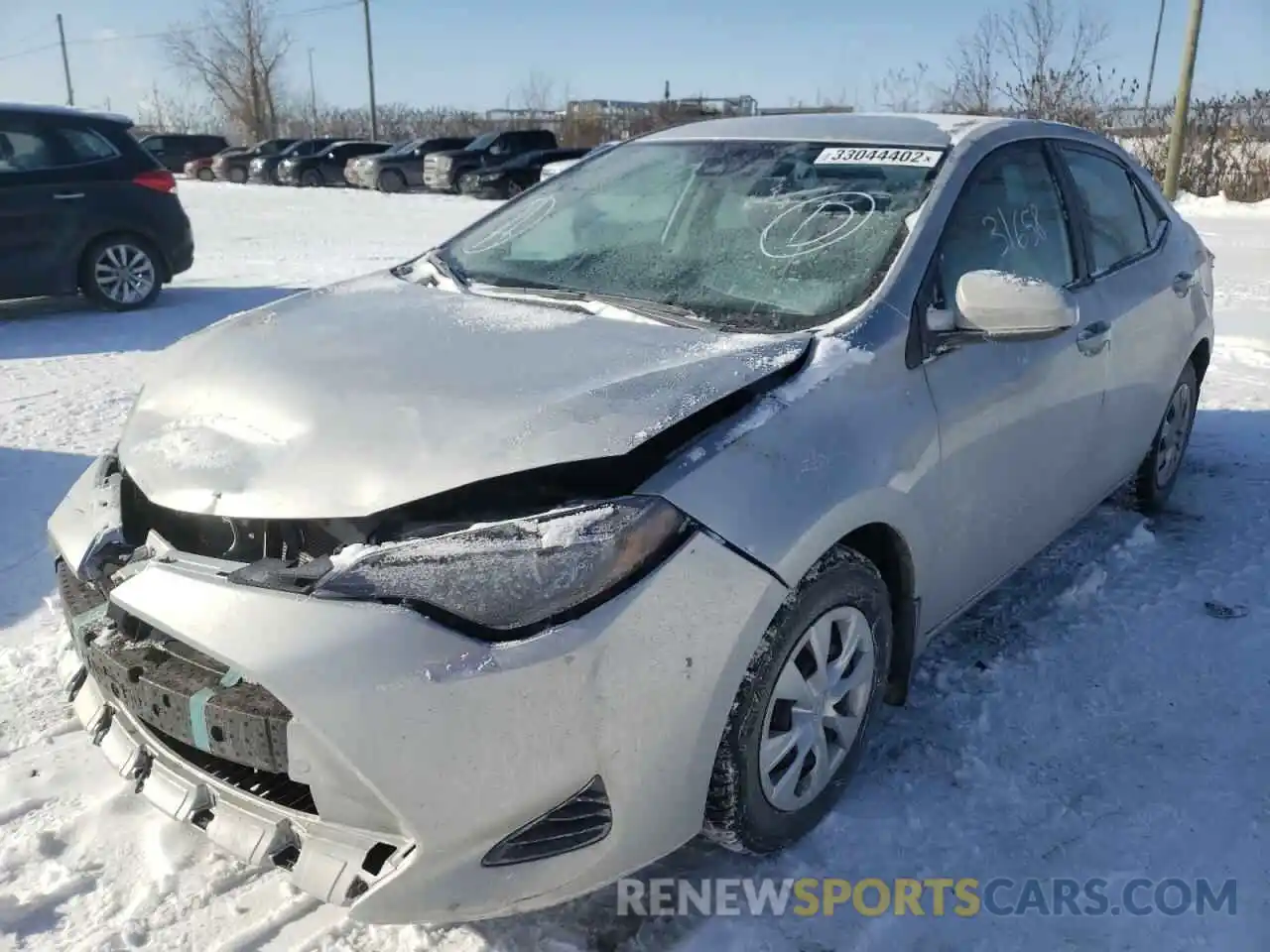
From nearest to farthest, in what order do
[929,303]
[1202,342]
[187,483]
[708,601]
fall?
1. [708,601]
2. [187,483]
3. [929,303]
4. [1202,342]

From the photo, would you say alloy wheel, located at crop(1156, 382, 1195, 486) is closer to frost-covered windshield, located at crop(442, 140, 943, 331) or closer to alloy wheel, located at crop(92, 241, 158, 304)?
frost-covered windshield, located at crop(442, 140, 943, 331)

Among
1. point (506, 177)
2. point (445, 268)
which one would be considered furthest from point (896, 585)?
point (506, 177)

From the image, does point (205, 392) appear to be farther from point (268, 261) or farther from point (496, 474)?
point (268, 261)

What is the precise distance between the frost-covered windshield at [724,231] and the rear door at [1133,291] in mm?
971

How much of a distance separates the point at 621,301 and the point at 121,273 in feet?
23.1

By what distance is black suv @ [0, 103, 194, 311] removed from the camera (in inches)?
307

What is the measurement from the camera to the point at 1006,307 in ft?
8.38

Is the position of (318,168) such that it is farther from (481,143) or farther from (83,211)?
(83,211)

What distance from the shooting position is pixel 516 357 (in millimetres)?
2336

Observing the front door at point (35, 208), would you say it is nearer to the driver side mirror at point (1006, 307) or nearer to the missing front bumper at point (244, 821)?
the missing front bumper at point (244, 821)

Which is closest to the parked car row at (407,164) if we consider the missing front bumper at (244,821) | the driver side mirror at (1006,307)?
the driver side mirror at (1006,307)

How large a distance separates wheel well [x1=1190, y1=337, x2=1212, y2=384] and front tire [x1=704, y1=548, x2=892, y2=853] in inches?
108

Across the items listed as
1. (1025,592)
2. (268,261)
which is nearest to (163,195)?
(268,261)

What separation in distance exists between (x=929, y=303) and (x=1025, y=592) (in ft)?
4.93
